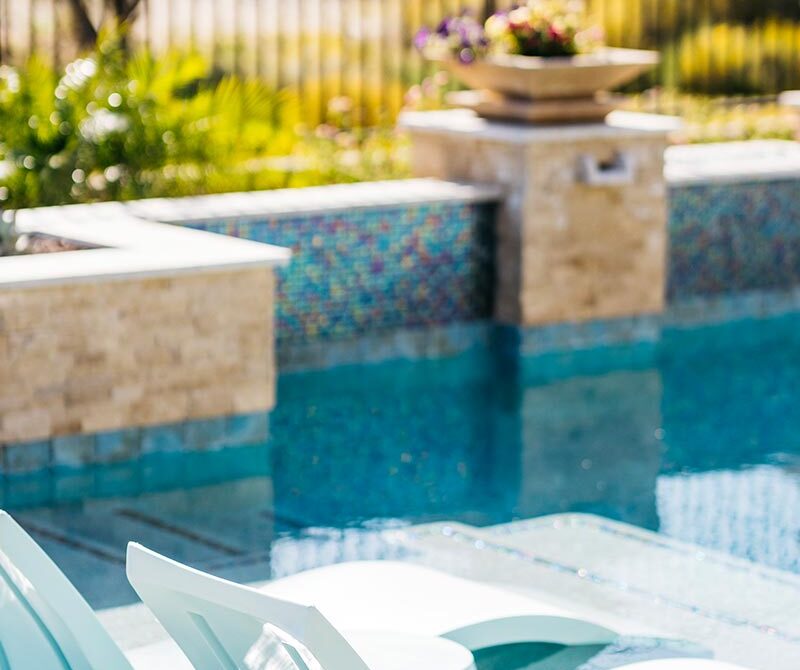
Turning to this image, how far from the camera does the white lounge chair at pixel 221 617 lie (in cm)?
379

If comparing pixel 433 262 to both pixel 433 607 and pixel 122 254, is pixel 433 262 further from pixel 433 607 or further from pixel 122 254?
pixel 433 607

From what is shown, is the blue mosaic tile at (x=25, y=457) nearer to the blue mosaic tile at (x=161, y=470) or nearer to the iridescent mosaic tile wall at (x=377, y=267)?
the blue mosaic tile at (x=161, y=470)

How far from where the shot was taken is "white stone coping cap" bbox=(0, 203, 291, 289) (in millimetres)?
7875

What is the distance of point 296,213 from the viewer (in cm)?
1005

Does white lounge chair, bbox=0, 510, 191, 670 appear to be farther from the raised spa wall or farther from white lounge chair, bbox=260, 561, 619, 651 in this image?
the raised spa wall

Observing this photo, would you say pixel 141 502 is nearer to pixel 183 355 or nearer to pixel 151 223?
pixel 183 355

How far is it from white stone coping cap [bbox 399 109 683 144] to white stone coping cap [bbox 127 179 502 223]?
1.12 feet

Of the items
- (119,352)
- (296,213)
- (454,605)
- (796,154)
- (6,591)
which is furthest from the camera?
(796,154)

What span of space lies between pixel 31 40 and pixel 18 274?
5881mm

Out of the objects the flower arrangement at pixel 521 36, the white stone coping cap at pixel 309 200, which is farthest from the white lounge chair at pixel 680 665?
the flower arrangement at pixel 521 36

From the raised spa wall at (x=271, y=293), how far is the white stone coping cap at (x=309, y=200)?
0.6 inches

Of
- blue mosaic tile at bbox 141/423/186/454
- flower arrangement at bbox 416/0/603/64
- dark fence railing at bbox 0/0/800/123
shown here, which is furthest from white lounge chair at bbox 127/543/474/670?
dark fence railing at bbox 0/0/800/123

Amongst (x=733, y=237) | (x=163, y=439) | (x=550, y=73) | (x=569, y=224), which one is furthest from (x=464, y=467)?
(x=733, y=237)

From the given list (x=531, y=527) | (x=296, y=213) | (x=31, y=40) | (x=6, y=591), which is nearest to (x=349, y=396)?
(x=296, y=213)
